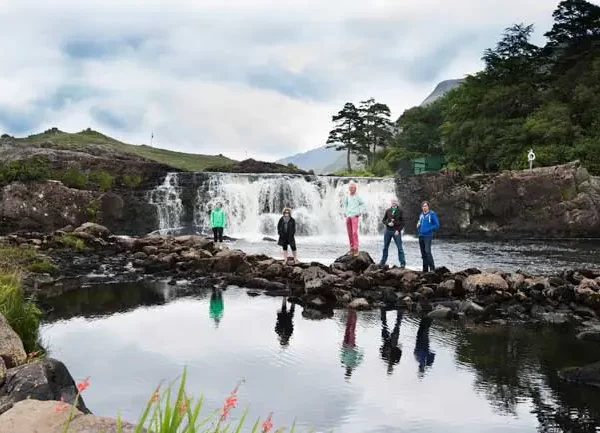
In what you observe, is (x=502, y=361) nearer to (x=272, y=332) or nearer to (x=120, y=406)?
(x=272, y=332)

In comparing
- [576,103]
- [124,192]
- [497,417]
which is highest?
[576,103]

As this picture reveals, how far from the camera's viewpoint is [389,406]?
6859mm

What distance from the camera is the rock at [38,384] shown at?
543cm

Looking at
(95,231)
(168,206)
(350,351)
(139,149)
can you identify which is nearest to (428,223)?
(350,351)

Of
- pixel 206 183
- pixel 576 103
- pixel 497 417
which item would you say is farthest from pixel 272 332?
pixel 576 103

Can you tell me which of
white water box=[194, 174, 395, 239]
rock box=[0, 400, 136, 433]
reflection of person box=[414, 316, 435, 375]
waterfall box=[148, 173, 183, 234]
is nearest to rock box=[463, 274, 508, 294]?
reflection of person box=[414, 316, 435, 375]

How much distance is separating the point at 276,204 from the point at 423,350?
84.1ft

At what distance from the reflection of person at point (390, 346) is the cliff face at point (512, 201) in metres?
26.0

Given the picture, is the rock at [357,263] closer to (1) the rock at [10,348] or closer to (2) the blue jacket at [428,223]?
(2) the blue jacket at [428,223]

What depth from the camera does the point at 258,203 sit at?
114 ft

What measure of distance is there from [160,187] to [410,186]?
1591cm

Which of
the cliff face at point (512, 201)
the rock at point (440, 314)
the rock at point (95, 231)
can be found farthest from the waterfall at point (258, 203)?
the rock at point (440, 314)

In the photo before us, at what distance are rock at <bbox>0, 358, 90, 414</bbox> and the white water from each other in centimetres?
2740

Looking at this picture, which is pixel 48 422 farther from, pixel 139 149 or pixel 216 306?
pixel 139 149
